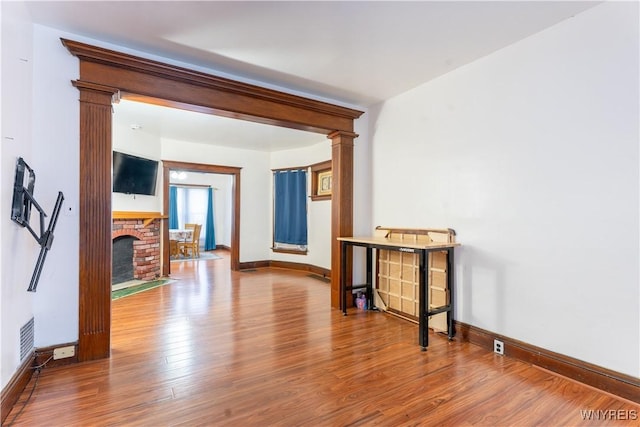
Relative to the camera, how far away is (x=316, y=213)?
5.97m

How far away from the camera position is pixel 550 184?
226cm

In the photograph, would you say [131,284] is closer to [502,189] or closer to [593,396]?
[502,189]

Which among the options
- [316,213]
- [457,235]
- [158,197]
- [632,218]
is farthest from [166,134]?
[632,218]

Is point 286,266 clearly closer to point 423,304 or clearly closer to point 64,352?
point 423,304

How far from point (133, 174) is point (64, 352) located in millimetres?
3249

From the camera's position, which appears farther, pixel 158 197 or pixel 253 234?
pixel 253 234

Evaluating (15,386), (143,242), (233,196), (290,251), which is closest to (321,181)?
(290,251)

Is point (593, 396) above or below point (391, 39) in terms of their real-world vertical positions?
below

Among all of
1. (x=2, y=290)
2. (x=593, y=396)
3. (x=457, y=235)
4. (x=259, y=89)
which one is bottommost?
(x=593, y=396)

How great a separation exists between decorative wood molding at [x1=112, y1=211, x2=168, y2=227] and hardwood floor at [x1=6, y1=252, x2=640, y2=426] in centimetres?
191

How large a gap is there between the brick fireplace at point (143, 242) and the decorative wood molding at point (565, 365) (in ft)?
15.9

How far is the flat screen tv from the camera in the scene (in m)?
4.61

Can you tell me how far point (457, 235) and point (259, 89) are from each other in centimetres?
239

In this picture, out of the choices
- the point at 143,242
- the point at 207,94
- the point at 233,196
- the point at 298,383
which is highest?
the point at 207,94
